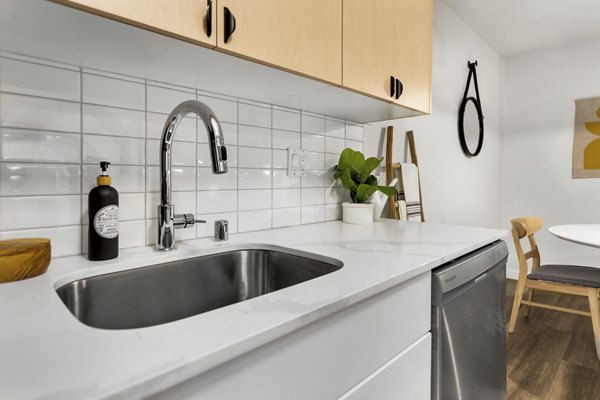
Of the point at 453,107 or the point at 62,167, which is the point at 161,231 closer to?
the point at 62,167

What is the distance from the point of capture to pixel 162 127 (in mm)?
1075

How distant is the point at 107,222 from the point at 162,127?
360 millimetres

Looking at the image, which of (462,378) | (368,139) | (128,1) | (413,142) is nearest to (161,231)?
(128,1)

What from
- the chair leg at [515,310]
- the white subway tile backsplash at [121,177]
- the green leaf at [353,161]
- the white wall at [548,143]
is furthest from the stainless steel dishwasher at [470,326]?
the white wall at [548,143]

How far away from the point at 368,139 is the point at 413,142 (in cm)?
44

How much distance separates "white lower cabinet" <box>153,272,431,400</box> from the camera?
501 millimetres

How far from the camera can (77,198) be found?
0.91 m

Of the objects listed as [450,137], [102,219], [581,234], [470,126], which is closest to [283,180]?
[102,219]

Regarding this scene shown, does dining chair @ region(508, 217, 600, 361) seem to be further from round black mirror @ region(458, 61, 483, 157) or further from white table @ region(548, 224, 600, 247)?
round black mirror @ region(458, 61, 483, 157)

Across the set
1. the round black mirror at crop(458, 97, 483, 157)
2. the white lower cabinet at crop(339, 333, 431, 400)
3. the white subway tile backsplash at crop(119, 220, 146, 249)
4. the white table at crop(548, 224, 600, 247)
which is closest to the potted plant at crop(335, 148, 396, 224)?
the white lower cabinet at crop(339, 333, 431, 400)

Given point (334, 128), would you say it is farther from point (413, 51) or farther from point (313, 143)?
point (413, 51)

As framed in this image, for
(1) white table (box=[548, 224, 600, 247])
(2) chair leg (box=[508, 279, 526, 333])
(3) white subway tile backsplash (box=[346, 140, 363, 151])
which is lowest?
(2) chair leg (box=[508, 279, 526, 333])

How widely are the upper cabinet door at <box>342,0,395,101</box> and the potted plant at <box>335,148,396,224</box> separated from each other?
13.3 inches

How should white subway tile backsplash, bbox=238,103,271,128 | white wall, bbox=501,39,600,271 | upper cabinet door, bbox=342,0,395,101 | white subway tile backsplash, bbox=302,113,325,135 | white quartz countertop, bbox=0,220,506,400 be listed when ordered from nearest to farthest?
white quartz countertop, bbox=0,220,506,400
upper cabinet door, bbox=342,0,395,101
white subway tile backsplash, bbox=238,103,271,128
white subway tile backsplash, bbox=302,113,325,135
white wall, bbox=501,39,600,271
